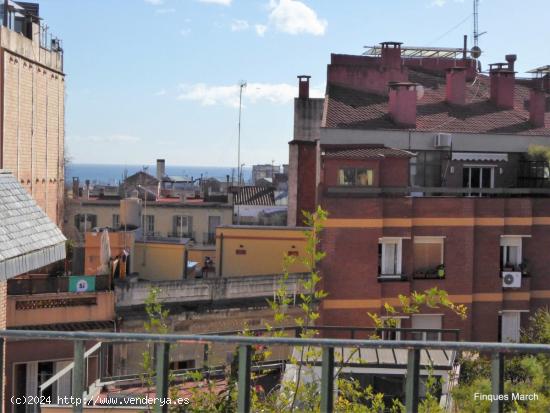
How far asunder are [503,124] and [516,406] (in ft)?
87.9

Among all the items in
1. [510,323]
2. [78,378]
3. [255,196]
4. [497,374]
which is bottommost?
[510,323]

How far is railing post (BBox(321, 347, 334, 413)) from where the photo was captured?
4.86 metres

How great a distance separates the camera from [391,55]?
3278 centimetres

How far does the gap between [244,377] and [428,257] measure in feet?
70.2

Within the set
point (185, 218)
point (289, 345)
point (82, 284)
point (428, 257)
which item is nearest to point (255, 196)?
point (185, 218)

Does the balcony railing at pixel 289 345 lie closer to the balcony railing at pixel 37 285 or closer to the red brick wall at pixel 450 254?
the balcony railing at pixel 37 285

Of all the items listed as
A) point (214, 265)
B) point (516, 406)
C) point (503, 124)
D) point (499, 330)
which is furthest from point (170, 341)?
point (503, 124)

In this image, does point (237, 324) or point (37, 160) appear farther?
point (37, 160)

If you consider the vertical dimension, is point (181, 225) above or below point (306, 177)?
below

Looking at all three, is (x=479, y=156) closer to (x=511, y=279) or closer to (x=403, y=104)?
(x=403, y=104)

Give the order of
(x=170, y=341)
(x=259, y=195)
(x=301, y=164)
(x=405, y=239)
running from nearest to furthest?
(x=170, y=341), (x=405, y=239), (x=301, y=164), (x=259, y=195)

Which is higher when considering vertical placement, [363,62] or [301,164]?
[363,62]

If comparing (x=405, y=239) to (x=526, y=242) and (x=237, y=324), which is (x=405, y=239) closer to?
(x=526, y=242)

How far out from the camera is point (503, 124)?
3098 cm
